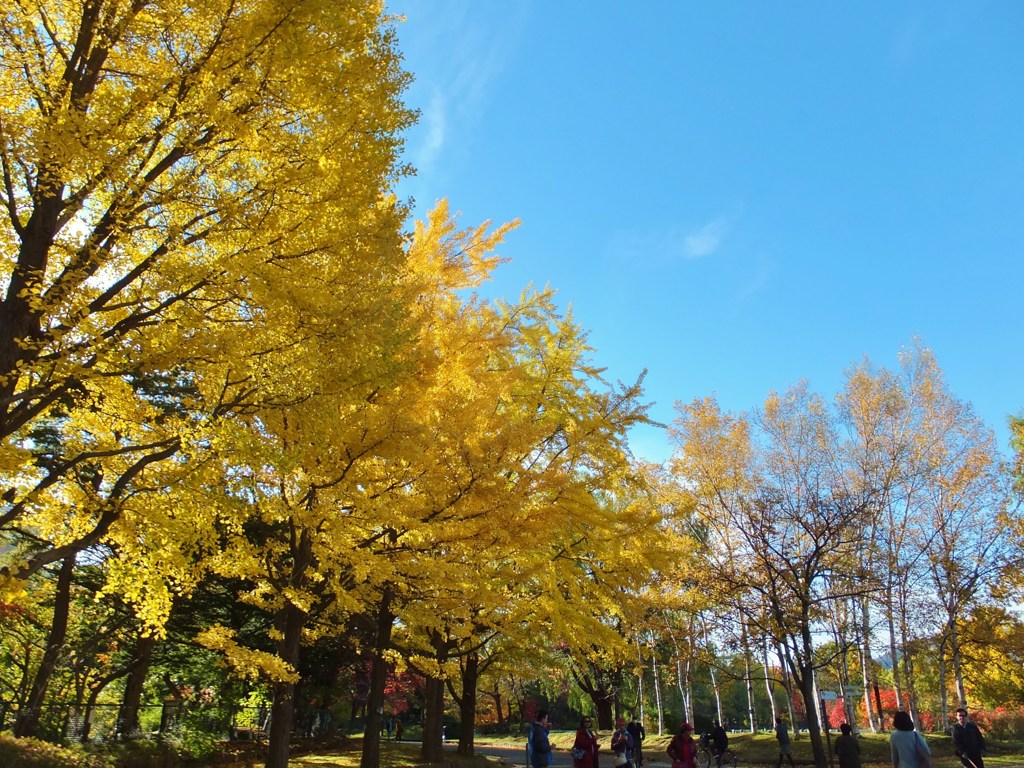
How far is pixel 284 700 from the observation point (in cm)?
793

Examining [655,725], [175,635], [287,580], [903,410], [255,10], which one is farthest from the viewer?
[655,725]

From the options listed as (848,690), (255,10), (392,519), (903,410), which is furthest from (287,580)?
(903,410)

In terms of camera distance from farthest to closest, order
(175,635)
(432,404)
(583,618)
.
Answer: (175,635), (583,618), (432,404)

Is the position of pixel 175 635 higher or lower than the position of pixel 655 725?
higher

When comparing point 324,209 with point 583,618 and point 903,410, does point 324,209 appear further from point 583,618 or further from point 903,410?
point 903,410

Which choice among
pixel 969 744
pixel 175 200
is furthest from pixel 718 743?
pixel 175 200

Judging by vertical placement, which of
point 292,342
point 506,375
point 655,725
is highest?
point 506,375

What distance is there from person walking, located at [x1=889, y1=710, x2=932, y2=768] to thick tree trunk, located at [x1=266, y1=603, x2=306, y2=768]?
6097 millimetres

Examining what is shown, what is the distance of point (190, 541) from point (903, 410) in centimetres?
2067

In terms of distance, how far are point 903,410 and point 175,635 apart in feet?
68.2

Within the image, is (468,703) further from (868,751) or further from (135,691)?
(868,751)

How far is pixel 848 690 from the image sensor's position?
13.2 meters

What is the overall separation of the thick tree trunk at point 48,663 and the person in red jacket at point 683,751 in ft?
29.4

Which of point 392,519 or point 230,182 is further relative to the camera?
point 392,519
